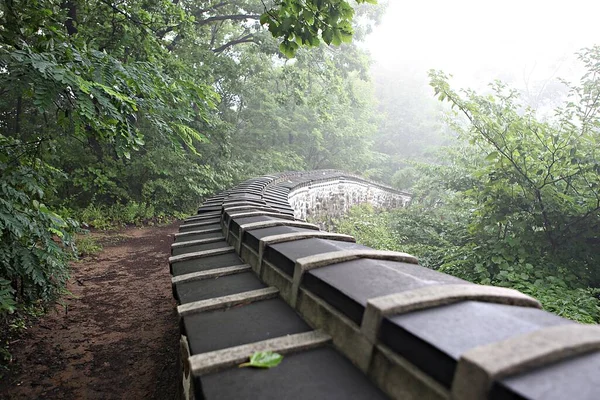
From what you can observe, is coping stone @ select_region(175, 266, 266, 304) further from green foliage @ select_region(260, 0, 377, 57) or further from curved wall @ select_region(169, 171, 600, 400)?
green foliage @ select_region(260, 0, 377, 57)

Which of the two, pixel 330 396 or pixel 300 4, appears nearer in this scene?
pixel 330 396

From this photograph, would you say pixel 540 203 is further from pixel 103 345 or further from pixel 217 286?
pixel 103 345

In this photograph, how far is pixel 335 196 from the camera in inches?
541

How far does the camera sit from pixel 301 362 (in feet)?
3.45

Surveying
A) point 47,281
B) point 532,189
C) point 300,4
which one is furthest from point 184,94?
point 532,189

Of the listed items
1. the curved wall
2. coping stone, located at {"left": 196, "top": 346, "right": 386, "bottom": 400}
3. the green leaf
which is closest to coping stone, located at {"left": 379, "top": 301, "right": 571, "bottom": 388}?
the curved wall

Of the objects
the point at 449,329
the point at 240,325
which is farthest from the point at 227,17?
the point at 449,329

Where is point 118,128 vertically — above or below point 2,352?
above

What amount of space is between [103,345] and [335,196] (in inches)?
431

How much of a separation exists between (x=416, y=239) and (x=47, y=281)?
10.8 meters

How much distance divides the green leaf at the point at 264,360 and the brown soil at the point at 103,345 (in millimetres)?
1956

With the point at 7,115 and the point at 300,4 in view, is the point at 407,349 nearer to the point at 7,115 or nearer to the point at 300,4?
the point at 300,4

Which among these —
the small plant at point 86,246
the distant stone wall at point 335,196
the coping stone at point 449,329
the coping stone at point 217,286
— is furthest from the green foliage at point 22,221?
the distant stone wall at point 335,196

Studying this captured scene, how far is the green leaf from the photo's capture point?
1021 millimetres
